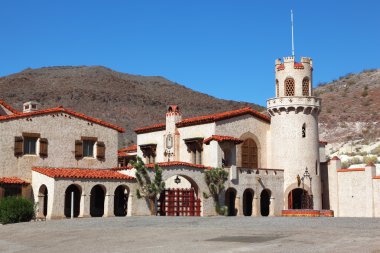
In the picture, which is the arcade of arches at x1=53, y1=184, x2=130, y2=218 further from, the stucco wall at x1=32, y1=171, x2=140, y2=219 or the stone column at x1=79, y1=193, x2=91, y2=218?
the stucco wall at x1=32, y1=171, x2=140, y2=219

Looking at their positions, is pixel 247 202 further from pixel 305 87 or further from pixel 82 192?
pixel 82 192

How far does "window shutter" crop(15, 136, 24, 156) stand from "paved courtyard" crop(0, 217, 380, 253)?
37.4ft

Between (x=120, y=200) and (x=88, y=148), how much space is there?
4.58m

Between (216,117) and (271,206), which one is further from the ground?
(216,117)

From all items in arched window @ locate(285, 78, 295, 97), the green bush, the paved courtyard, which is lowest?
the paved courtyard

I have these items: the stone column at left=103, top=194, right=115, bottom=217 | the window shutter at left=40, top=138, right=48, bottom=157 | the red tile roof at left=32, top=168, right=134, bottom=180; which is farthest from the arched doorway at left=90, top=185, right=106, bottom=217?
the window shutter at left=40, top=138, right=48, bottom=157

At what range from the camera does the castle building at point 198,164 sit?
42.8 metres

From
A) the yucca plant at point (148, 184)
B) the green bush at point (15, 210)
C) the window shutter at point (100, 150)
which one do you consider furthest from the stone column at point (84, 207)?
the window shutter at point (100, 150)

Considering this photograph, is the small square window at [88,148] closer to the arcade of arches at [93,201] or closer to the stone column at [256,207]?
the arcade of arches at [93,201]

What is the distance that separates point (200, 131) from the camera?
48.1 metres

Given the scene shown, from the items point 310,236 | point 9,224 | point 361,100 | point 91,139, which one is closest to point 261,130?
point 91,139

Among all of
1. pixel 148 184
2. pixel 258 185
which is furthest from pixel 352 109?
pixel 148 184

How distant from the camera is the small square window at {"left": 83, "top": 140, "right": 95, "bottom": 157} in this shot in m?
46.9

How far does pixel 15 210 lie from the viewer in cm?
3756
